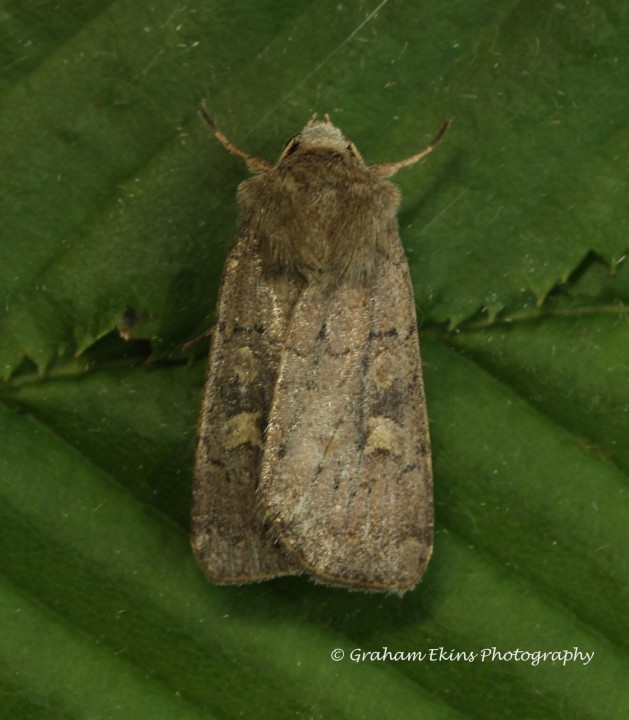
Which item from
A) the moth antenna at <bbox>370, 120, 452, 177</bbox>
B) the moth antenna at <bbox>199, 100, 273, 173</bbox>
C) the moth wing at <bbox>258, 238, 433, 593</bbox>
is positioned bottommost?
the moth wing at <bbox>258, 238, 433, 593</bbox>

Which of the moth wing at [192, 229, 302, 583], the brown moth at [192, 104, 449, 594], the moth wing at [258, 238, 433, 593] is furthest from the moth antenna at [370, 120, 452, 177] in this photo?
the moth wing at [192, 229, 302, 583]

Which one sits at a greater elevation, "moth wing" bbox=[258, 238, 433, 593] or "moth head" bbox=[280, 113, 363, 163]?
"moth head" bbox=[280, 113, 363, 163]

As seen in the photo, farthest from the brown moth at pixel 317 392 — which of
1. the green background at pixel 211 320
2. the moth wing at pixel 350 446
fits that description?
the green background at pixel 211 320

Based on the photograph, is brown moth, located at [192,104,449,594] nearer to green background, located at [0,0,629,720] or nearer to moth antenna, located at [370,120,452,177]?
moth antenna, located at [370,120,452,177]

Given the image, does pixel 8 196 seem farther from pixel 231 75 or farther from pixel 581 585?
pixel 581 585

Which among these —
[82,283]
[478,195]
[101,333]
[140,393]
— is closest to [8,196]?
[82,283]

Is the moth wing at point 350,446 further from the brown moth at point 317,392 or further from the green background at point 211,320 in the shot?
the green background at point 211,320

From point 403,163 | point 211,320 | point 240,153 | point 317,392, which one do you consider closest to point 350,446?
point 317,392

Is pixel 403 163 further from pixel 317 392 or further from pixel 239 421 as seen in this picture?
pixel 239 421
